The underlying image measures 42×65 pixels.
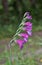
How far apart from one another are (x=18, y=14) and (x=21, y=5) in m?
0.42

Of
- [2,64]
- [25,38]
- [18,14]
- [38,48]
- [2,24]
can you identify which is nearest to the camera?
[25,38]

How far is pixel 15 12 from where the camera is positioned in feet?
31.0

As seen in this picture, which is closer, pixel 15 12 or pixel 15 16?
pixel 15 16

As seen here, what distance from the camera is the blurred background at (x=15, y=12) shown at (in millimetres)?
8406

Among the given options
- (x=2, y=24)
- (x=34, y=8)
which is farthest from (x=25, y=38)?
(x=34, y=8)

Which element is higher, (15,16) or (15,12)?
(15,12)

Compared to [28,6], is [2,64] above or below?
below

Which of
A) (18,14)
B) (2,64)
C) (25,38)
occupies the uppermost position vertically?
(18,14)

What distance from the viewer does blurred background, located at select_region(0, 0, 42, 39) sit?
331 inches

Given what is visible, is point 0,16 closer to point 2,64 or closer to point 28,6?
point 28,6

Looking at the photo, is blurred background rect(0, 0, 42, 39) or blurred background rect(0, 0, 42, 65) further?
blurred background rect(0, 0, 42, 39)

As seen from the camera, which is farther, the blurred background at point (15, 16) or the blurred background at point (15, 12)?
the blurred background at point (15, 12)

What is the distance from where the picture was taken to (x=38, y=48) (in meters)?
5.45

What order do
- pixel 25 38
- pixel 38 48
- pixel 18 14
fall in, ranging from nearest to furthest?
pixel 25 38, pixel 38 48, pixel 18 14
